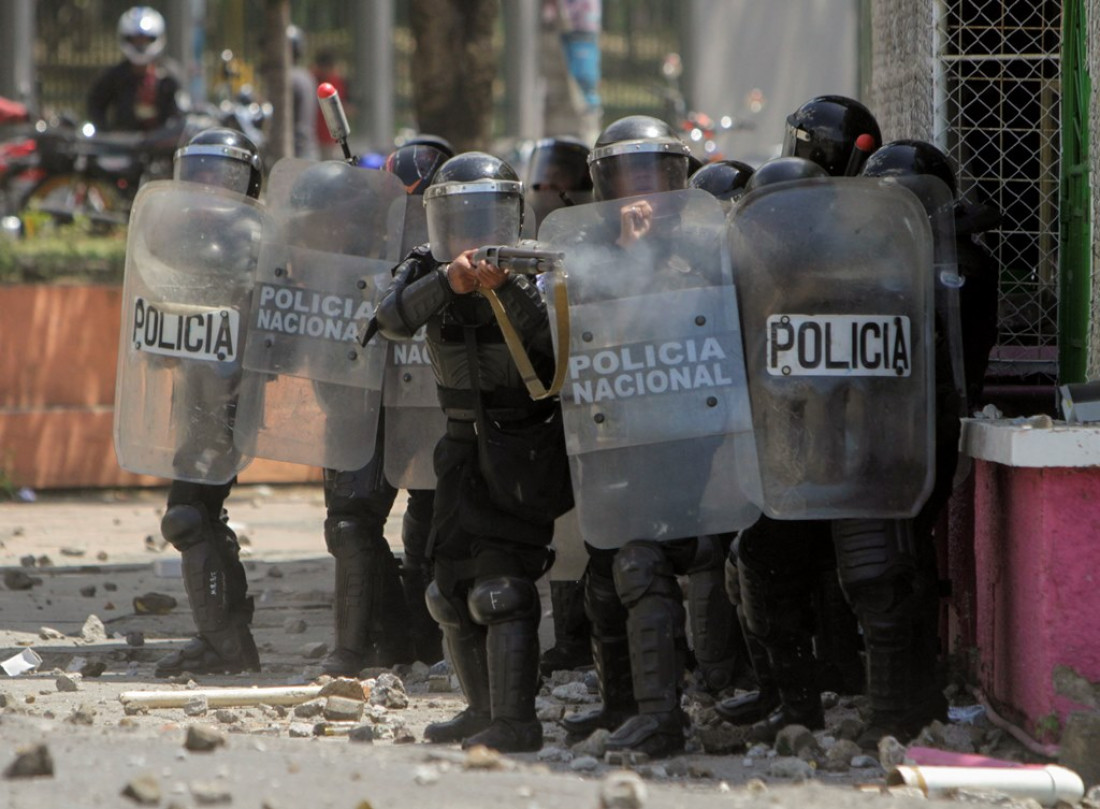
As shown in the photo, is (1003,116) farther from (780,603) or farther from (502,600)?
(502,600)

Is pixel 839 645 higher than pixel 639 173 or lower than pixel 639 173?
lower

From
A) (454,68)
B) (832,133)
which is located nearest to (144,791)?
(832,133)

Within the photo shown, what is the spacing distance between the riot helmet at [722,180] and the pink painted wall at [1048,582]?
148 centimetres

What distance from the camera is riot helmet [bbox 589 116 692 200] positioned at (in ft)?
16.3

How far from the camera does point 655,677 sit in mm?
4832

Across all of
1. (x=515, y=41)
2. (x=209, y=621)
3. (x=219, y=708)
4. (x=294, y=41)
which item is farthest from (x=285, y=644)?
(x=515, y=41)

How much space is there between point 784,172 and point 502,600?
143 cm

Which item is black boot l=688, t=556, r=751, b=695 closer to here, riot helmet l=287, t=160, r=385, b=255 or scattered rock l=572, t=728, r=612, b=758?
scattered rock l=572, t=728, r=612, b=758

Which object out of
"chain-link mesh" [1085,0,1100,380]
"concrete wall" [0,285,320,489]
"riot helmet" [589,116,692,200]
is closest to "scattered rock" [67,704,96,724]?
"riot helmet" [589,116,692,200]

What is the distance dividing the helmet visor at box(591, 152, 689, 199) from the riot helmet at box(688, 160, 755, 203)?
1.05m

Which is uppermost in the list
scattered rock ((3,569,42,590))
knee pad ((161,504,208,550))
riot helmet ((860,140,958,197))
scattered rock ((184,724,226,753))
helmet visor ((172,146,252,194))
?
helmet visor ((172,146,252,194))

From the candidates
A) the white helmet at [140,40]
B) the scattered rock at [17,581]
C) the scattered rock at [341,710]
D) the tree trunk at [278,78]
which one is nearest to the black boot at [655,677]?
the scattered rock at [341,710]

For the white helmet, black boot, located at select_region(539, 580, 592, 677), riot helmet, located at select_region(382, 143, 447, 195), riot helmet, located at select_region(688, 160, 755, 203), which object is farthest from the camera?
the white helmet

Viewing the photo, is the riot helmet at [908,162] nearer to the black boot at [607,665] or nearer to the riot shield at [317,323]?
the black boot at [607,665]
